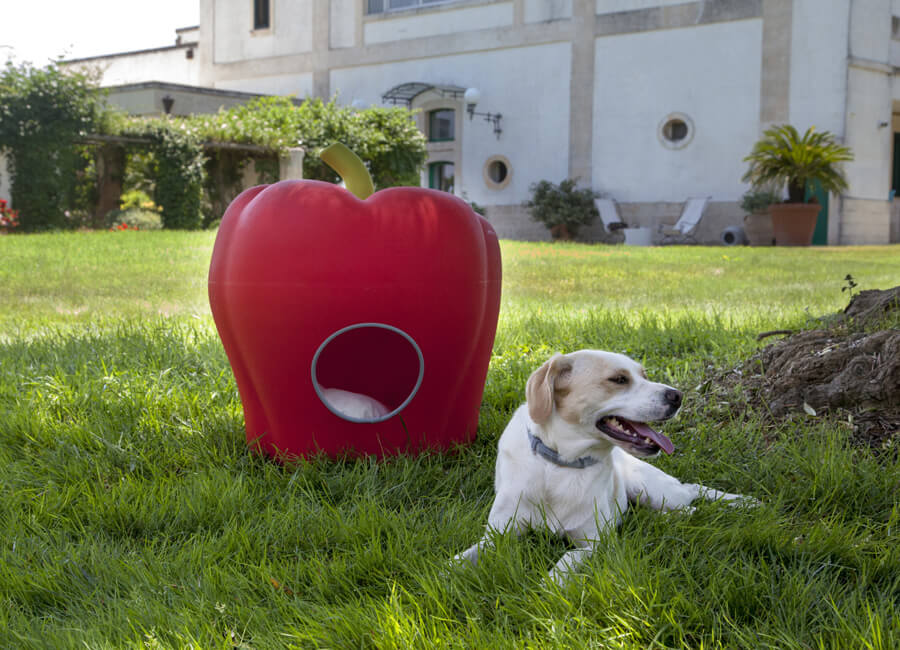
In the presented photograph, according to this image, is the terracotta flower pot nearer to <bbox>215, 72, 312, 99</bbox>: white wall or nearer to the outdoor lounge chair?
the outdoor lounge chair

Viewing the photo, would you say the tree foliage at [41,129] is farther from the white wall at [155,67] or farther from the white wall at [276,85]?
A: the white wall at [155,67]

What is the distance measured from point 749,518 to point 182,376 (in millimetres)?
2951

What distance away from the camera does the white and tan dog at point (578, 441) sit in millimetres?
2451

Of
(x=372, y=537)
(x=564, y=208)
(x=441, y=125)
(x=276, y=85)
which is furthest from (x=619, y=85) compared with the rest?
(x=372, y=537)

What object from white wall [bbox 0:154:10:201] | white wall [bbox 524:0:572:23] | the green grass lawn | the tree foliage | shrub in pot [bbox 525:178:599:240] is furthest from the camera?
white wall [bbox 524:0:572:23]

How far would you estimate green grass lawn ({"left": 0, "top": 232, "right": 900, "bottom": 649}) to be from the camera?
1955 mm

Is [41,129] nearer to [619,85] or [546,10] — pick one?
[546,10]

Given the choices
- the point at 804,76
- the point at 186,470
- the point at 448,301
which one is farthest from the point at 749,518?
the point at 804,76

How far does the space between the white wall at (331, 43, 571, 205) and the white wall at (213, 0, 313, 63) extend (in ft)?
13.7

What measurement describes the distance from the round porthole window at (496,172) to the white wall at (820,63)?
8.92 m

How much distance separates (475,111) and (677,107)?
265 inches

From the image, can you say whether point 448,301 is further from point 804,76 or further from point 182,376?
point 804,76

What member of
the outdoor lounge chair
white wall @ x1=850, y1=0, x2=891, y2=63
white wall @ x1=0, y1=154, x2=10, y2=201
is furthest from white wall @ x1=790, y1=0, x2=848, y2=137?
white wall @ x1=0, y1=154, x2=10, y2=201

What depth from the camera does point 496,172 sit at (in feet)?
91.0
